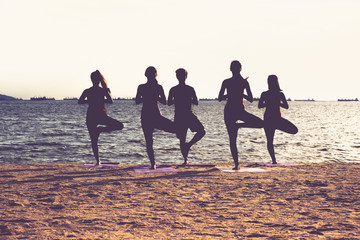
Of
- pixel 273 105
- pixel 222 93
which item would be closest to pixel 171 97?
pixel 222 93

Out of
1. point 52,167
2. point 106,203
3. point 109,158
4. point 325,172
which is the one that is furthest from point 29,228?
point 109,158

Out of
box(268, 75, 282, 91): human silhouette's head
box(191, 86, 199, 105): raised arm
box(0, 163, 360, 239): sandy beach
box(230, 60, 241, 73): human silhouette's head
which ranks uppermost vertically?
box(230, 60, 241, 73): human silhouette's head

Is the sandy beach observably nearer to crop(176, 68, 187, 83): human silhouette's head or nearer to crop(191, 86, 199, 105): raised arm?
crop(191, 86, 199, 105): raised arm

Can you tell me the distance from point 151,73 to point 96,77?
1.53m

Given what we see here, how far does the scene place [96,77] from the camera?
951cm

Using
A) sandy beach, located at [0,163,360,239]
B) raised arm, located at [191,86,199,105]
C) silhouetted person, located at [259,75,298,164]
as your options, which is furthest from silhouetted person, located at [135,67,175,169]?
silhouetted person, located at [259,75,298,164]

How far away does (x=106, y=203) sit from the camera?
619 cm

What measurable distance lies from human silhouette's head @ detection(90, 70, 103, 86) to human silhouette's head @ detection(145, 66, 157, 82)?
129cm

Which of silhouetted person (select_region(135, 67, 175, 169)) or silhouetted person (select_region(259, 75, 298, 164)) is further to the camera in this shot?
silhouetted person (select_region(259, 75, 298, 164))

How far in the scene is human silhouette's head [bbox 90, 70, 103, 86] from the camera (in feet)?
31.1

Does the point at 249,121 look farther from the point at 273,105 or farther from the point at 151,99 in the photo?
the point at 151,99

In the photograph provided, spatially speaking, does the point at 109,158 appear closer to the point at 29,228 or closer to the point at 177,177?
the point at 177,177

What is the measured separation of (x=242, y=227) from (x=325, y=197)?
8.31 ft

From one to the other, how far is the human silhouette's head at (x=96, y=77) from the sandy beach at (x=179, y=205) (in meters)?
2.39
